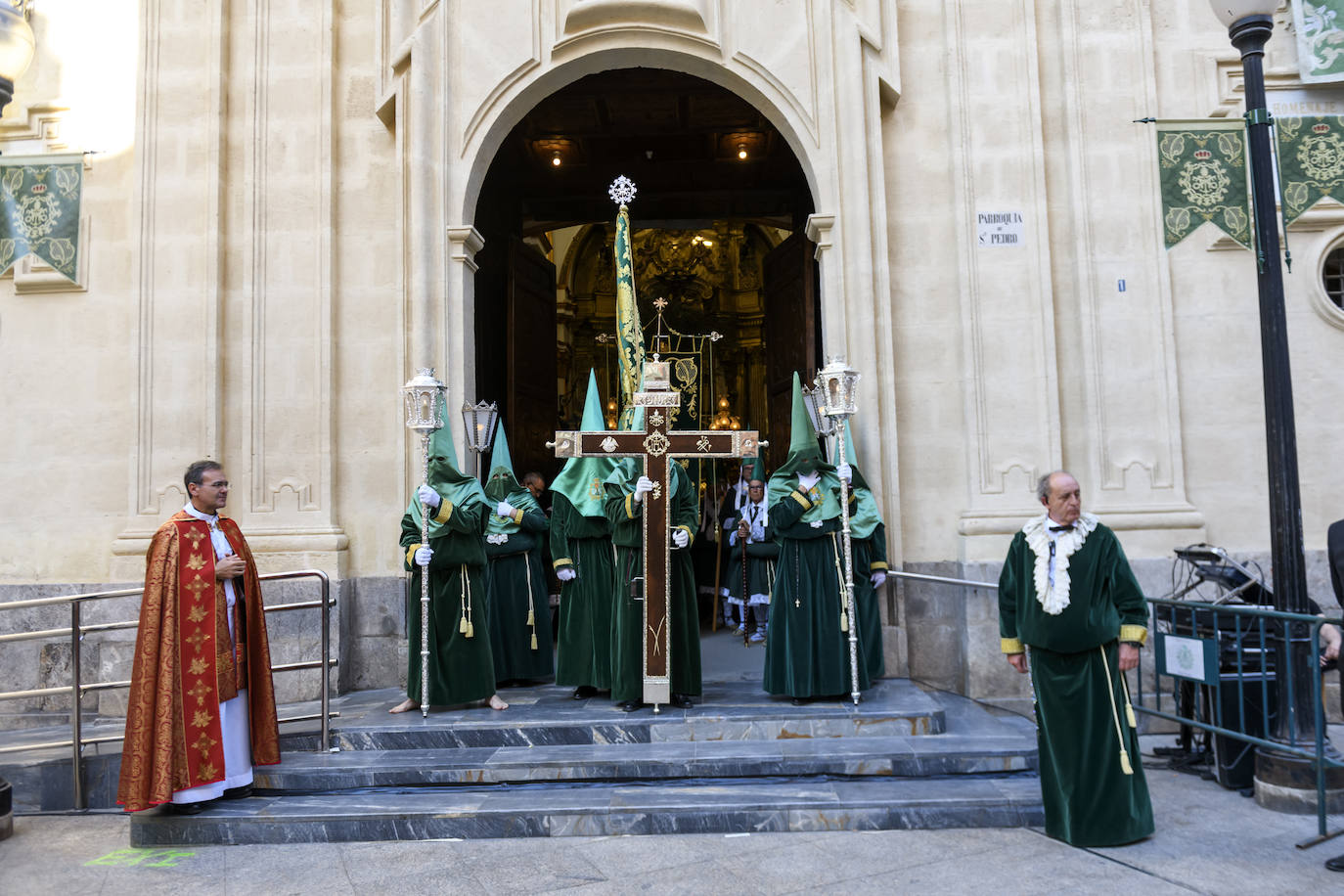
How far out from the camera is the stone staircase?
537cm

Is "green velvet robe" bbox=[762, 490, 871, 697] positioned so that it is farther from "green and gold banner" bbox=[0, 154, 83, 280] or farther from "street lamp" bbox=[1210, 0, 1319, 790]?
"green and gold banner" bbox=[0, 154, 83, 280]

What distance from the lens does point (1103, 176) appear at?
8.24m

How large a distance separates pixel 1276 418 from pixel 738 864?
4026mm

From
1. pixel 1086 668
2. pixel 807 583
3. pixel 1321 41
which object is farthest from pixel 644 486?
pixel 1321 41

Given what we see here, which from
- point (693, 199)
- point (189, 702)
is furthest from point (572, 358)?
point (189, 702)

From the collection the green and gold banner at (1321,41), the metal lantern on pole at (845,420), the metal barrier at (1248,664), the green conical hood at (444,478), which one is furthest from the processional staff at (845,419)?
the green and gold banner at (1321,41)

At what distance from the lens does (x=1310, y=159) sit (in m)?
7.18

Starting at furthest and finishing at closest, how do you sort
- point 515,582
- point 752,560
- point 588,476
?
point 752,560 → point 515,582 → point 588,476

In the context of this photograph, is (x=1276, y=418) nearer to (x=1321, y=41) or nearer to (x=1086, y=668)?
(x=1086, y=668)

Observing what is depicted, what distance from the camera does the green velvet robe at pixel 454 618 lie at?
22.6ft

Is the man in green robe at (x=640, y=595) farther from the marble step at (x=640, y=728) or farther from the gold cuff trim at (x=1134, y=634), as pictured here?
the gold cuff trim at (x=1134, y=634)

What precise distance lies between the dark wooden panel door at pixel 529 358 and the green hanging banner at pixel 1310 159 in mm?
7446

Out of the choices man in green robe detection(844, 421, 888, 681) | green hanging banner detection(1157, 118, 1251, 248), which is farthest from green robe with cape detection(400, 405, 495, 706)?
green hanging banner detection(1157, 118, 1251, 248)

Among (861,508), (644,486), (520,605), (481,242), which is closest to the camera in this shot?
(644,486)
